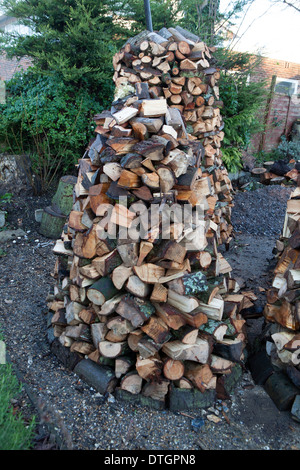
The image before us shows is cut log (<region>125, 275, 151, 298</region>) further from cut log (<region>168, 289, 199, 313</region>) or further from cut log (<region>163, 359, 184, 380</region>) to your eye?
cut log (<region>163, 359, 184, 380</region>)

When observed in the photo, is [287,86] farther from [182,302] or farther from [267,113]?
[182,302]

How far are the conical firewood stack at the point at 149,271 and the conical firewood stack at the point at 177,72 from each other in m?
1.91

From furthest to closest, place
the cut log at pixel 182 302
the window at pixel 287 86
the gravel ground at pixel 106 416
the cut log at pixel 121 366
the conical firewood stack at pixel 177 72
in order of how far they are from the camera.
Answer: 1. the window at pixel 287 86
2. the conical firewood stack at pixel 177 72
3. the cut log at pixel 121 366
4. the cut log at pixel 182 302
5. the gravel ground at pixel 106 416

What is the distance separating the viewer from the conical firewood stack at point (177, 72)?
3855 mm

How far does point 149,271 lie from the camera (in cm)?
197

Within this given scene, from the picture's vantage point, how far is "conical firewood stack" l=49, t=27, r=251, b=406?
1.97 m

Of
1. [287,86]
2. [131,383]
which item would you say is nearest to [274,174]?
[287,86]

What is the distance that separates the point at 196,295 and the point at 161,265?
29cm

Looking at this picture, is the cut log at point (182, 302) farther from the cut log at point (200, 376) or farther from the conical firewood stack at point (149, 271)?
the cut log at point (200, 376)

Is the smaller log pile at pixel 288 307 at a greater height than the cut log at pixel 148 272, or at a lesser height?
lesser

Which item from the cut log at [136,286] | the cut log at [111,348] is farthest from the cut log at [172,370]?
the cut log at [136,286]

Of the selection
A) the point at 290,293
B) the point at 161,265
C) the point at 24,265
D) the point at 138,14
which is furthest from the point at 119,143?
the point at 138,14

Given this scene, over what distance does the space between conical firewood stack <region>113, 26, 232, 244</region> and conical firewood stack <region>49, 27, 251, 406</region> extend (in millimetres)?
1906

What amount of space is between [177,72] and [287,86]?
7.97 meters
